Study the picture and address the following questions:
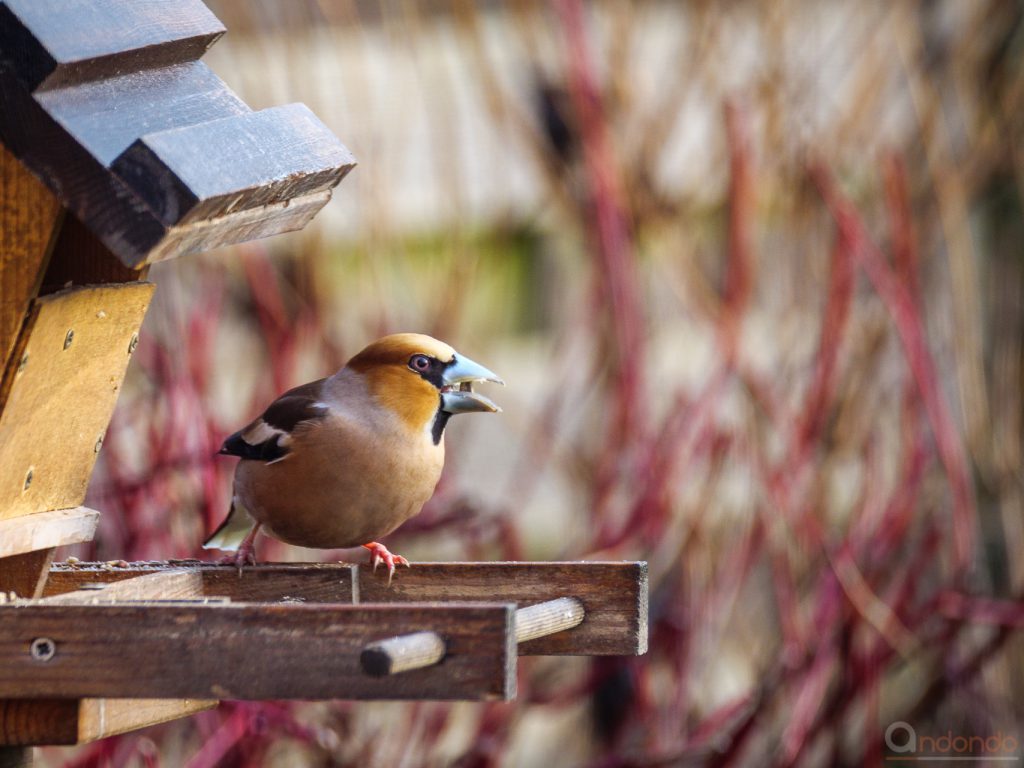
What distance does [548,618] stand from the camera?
2.22 m

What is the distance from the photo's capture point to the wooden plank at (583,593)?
240 centimetres

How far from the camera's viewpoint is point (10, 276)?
7.35 feet

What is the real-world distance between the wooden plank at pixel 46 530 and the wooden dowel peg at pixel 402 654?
793 millimetres

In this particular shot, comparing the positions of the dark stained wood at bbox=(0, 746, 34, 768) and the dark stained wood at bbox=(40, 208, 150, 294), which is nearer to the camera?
the dark stained wood at bbox=(0, 746, 34, 768)

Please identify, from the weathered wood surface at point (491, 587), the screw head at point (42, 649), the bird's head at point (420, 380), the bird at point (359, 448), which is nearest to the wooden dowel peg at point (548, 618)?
the weathered wood surface at point (491, 587)

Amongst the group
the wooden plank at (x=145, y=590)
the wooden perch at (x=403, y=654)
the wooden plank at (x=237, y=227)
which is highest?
the wooden plank at (x=237, y=227)

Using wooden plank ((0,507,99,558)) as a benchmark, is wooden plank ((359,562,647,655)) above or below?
below

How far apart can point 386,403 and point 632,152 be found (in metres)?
1.79

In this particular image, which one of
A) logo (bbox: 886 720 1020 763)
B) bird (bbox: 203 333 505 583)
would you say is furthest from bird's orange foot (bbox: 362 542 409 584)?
logo (bbox: 886 720 1020 763)

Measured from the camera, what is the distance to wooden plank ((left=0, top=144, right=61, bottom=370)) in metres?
2.23

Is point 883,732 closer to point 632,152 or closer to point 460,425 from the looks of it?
point 460,425

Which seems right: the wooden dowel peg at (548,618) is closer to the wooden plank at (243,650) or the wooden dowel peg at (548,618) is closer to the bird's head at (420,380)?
the wooden plank at (243,650)

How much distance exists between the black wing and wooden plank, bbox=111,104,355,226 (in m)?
0.54

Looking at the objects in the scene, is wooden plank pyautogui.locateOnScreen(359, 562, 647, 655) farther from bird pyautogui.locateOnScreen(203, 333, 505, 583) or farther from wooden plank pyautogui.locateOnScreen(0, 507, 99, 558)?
wooden plank pyautogui.locateOnScreen(0, 507, 99, 558)
